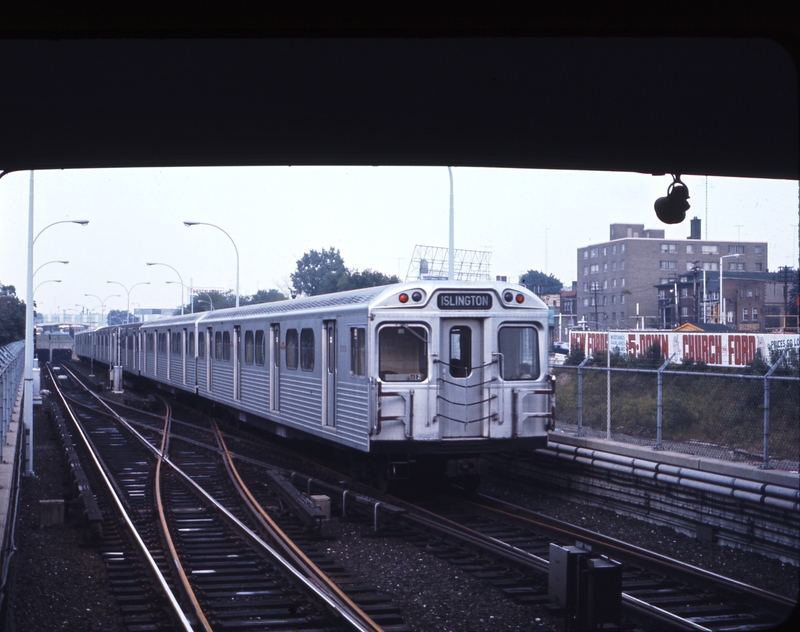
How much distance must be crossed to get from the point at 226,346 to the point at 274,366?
4.54 metres

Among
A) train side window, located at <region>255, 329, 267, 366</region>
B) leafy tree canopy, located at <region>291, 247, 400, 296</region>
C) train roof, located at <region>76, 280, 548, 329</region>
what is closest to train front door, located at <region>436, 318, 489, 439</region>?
train roof, located at <region>76, 280, 548, 329</region>

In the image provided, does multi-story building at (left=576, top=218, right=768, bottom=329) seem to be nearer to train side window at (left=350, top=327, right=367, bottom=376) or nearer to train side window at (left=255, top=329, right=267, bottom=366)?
train side window at (left=255, top=329, right=267, bottom=366)

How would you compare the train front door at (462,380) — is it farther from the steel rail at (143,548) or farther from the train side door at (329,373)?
the steel rail at (143,548)

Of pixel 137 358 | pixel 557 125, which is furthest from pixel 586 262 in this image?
pixel 557 125

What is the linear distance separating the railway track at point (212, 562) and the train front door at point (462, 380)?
2613 mm

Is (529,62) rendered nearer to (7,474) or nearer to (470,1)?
(470,1)

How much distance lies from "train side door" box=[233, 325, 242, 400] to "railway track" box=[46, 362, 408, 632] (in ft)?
9.19

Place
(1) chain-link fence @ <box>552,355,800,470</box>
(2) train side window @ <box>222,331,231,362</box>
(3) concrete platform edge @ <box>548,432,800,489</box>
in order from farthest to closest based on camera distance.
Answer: (2) train side window @ <box>222,331,231,362</box>
(1) chain-link fence @ <box>552,355,800,470</box>
(3) concrete platform edge @ <box>548,432,800,489</box>

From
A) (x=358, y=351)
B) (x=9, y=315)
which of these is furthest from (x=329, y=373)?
(x=9, y=315)

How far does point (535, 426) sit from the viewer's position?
1227cm

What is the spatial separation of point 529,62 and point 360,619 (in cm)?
464

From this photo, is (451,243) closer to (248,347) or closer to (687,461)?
(248,347)

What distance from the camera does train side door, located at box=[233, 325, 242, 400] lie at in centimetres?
1953

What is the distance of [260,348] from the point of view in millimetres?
17719
